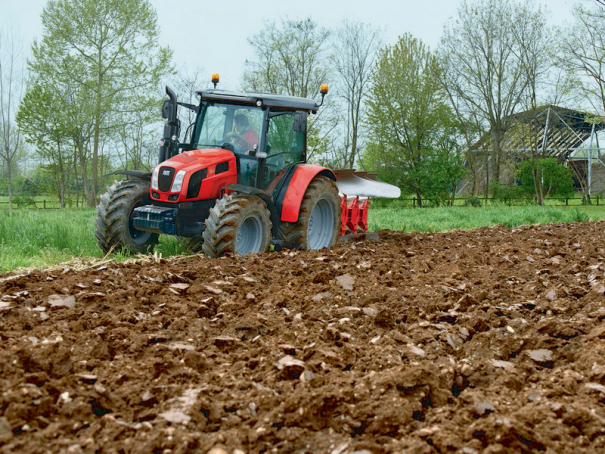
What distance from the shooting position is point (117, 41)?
25078mm

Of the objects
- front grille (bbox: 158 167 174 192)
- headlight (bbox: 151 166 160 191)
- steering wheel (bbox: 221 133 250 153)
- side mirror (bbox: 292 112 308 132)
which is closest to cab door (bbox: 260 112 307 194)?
side mirror (bbox: 292 112 308 132)

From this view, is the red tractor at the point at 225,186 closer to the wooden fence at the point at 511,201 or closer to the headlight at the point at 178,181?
the headlight at the point at 178,181

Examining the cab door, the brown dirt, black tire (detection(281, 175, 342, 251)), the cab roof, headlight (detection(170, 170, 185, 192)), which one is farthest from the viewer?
black tire (detection(281, 175, 342, 251))

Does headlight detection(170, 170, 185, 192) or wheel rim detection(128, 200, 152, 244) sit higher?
headlight detection(170, 170, 185, 192)

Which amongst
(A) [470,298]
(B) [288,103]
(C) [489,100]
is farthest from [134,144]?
(A) [470,298]

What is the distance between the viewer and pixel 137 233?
24.6 feet

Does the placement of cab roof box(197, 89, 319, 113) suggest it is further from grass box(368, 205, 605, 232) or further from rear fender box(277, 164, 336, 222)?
grass box(368, 205, 605, 232)

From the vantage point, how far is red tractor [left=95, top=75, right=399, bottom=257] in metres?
6.78

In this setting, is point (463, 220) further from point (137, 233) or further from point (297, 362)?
point (297, 362)

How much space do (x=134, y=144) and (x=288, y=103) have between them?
2582 cm

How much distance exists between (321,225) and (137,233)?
108 inches

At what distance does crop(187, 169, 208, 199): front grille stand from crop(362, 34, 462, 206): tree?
Answer: 2120 cm

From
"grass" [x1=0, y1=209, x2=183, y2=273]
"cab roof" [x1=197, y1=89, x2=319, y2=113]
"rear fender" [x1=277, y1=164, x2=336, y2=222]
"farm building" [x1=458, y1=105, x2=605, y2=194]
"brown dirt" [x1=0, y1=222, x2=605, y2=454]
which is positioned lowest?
"brown dirt" [x1=0, y1=222, x2=605, y2=454]

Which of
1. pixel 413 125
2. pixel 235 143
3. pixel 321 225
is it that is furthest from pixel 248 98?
pixel 413 125
